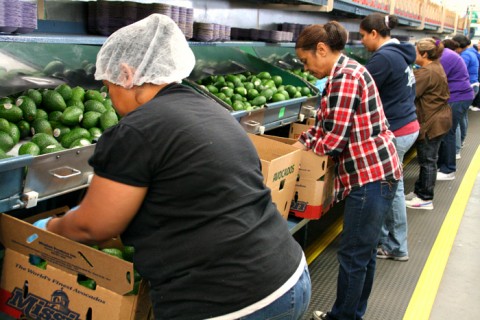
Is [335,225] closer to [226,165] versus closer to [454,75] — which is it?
[454,75]

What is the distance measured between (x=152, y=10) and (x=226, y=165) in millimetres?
1970

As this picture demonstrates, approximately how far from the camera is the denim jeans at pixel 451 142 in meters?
6.24

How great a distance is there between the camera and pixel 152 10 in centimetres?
314

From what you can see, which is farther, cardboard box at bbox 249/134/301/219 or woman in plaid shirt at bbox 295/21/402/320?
cardboard box at bbox 249/134/301/219

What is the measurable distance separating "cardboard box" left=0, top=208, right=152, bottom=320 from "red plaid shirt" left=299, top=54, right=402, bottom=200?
1.28 metres

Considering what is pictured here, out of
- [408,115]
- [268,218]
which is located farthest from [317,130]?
[268,218]

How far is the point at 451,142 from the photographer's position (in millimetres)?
6348

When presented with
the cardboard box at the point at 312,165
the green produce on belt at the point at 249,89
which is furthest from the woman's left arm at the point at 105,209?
the green produce on belt at the point at 249,89

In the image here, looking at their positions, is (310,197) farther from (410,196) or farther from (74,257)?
(410,196)

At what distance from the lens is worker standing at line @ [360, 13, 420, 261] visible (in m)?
3.59

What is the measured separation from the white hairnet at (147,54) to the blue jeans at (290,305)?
2.37ft

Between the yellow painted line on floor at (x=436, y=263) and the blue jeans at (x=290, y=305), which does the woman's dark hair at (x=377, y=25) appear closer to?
the yellow painted line on floor at (x=436, y=263)

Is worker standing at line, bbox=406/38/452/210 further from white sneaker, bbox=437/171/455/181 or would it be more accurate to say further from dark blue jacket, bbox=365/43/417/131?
dark blue jacket, bbox=365/43/417/131

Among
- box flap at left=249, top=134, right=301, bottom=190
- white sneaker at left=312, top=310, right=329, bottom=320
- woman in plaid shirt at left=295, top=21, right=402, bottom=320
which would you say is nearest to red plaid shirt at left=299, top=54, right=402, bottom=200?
woman in plaid shirt at left=295, top=21, right=402, bottom=320
